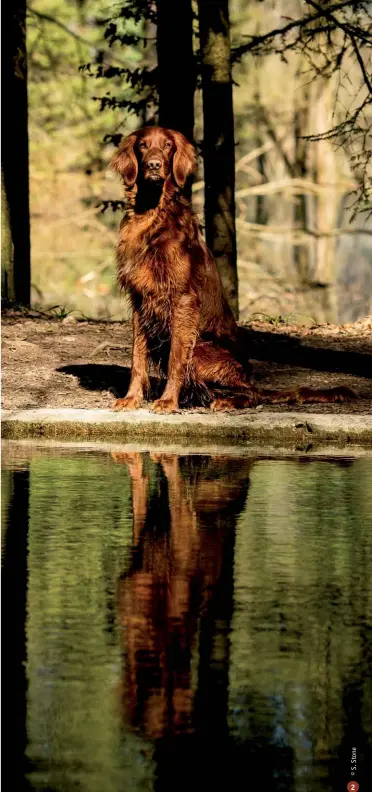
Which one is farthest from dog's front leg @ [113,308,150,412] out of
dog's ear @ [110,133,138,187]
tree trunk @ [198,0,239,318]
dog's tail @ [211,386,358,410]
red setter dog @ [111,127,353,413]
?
tree trunk @ [198,0,239,318]

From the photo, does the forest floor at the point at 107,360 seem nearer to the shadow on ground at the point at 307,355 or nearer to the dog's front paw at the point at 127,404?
the shadow on ground at the point at 307,355

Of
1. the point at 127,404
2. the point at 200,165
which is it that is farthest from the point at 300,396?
the point at 200,165

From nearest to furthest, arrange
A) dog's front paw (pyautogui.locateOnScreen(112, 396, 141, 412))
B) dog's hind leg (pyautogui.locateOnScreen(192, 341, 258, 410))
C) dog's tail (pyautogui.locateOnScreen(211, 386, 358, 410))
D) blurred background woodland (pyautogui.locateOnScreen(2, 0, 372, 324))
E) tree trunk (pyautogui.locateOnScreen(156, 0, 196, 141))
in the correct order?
dog's front paw (pyautogui.locateOnScreen(112, 396, 141, 412)) < dog's hind leg (pyautogui.locateOnScreen(192, 341, 258, 410)) < dog's tail (pyautogui.locateOnScreen(211, 386, 358, 410)) < tree trunk (pyautogui.locateOnScreen(156, 0, 196, 141)) < blurred background woodland (pyautogui.locateOnScreen(2, 0, 372, 324))

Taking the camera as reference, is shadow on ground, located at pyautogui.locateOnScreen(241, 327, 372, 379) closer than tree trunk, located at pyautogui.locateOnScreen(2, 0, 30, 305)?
Yes

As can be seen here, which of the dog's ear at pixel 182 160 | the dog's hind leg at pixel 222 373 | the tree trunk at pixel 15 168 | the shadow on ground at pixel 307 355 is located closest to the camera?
the dog's ear at pixel 182 160

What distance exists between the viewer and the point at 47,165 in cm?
3966

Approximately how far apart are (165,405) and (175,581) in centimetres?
543

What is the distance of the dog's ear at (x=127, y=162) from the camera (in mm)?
11992

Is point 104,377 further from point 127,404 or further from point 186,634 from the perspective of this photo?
point 186,634

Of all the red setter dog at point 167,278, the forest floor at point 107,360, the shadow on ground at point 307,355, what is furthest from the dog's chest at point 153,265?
the shadow on ground at point 307,355

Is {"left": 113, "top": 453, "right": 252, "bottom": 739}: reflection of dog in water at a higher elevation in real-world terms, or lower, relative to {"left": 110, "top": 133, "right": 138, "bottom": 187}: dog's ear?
lower

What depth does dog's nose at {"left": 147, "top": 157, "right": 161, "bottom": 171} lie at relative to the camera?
463 inches

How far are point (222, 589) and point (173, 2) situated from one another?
43.0 ft

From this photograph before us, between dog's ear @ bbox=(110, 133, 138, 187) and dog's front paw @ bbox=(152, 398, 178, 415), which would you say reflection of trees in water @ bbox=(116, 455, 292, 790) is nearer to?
dog's front paw @ bbox=(152, 398, 178, 415)
